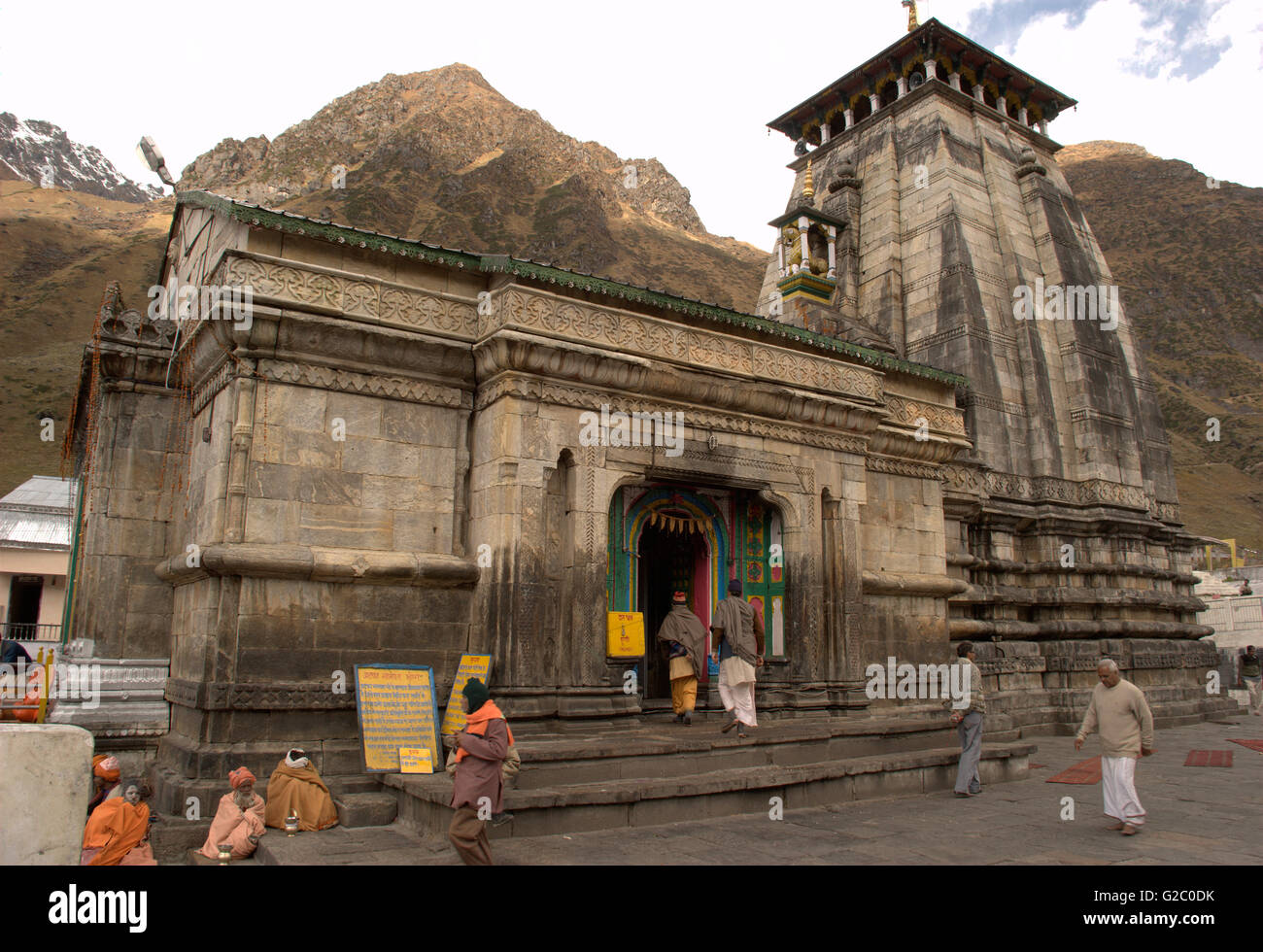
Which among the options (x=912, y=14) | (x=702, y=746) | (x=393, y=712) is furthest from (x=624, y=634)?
(x=912, y=14)

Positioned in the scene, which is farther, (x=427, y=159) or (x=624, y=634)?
(x=427, y=159)

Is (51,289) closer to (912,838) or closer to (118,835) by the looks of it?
(118,835)

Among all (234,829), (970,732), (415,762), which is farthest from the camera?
(970,732)

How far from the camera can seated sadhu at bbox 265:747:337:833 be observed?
805 cm

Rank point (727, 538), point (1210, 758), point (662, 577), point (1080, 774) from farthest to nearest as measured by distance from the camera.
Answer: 1. point (662, 577)
2. point (1210, 758)
3. point (727, 538)
4. point (1080, 774)

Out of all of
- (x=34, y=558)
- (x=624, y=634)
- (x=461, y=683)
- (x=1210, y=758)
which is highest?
(x=34, y=558)

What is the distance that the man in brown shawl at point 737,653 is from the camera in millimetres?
10312

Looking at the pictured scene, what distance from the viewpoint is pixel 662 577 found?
14.2m

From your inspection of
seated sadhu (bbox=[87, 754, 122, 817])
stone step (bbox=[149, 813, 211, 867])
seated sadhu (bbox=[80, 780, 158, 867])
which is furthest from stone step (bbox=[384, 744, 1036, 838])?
seated sadhu (bbox=[87, 754, 122, 817])

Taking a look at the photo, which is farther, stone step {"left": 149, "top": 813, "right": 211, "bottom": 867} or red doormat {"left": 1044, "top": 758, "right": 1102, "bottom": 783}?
red doormat {"left": 1044, "top": 758, "right": 1102, "bottom": 783}

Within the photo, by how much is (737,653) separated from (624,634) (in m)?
1.45

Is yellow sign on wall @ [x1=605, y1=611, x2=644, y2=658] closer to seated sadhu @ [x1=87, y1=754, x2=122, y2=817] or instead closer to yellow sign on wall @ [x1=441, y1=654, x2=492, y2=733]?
yellow sign on wall @ [x1=441, y1=654, x2=492, y2=733]

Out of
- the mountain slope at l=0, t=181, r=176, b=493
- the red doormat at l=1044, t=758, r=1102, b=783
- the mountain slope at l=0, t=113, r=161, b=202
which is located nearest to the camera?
the red doormat at l=1044, t=758, r=1102, b=783
